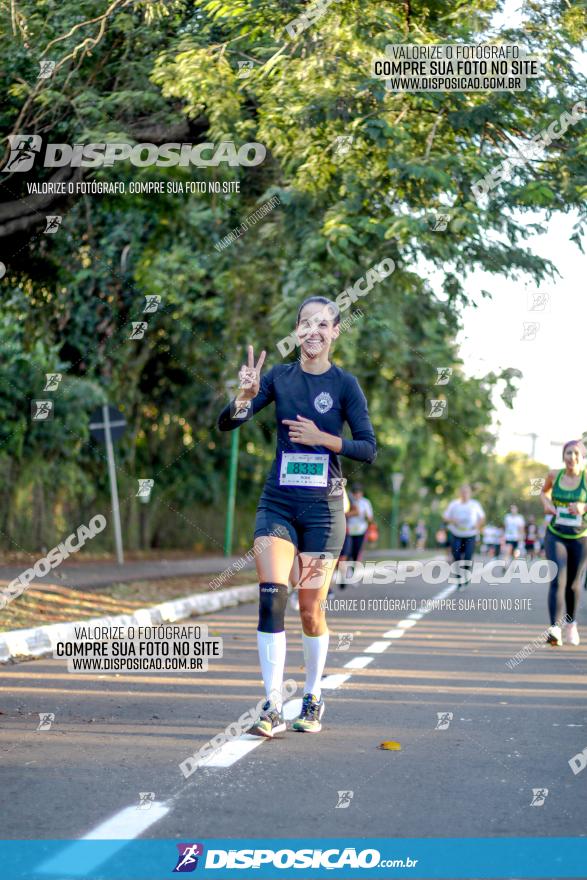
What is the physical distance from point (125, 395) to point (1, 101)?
1564 cm

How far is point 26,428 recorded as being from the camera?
25312mm

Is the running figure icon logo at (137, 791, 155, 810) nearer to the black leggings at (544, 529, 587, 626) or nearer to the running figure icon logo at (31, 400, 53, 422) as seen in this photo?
the black leggings at (544, 529, 587, 626)

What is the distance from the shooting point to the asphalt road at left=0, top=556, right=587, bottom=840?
17.9 ft

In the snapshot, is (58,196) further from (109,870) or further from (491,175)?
(109,870)

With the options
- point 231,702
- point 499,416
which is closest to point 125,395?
point 499,416

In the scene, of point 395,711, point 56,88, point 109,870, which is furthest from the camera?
point 56,88

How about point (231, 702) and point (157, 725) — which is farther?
point (231, 702)

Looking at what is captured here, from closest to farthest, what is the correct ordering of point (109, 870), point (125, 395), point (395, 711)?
point (109, 870) → point (395, 711) → point (125, 395)

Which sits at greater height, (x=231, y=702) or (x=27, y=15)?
(x=27, y=15)

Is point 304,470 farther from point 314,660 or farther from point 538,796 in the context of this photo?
point 538,796

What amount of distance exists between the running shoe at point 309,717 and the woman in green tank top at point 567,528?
6.00 metres

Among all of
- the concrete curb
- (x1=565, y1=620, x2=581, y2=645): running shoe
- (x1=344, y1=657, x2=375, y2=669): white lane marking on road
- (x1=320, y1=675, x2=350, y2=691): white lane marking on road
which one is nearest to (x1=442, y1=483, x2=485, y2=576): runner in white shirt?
the concrete curb

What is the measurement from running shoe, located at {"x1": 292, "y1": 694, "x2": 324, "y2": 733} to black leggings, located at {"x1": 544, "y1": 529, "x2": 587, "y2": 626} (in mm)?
6008

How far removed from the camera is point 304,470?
7.50 m
